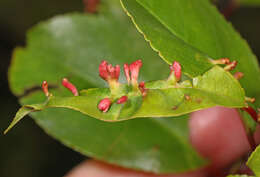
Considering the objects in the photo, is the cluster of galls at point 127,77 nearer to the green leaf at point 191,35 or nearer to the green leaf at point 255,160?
the green leaf at point 191,35

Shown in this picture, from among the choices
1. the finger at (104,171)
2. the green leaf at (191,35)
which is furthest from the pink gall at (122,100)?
the finger at (104,171)

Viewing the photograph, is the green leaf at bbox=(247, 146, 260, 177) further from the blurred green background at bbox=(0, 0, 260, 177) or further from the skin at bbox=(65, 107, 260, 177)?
the blurred green background at bbox=(0, 0, 260, 177)

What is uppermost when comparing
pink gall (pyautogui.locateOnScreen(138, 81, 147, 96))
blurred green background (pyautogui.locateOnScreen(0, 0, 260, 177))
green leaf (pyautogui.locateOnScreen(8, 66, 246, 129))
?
pink gall (pyautogui.locateOnScreen(138, 81, 147, 96))

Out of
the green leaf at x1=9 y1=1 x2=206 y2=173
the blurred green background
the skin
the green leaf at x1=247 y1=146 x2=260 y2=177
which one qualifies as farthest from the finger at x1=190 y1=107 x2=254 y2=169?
the green leaf at x1=247 y1=146 x2=260 y2=177

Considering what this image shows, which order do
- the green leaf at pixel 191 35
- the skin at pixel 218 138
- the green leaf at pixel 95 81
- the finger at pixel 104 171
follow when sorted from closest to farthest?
the green leaf at pixel 191 35, the green leaf at pixel 95 81, the finger at pixel 104 171, the skin at pixel 218 138

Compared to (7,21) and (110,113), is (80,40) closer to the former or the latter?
(110,113)

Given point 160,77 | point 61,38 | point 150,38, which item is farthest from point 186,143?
point 150,38
